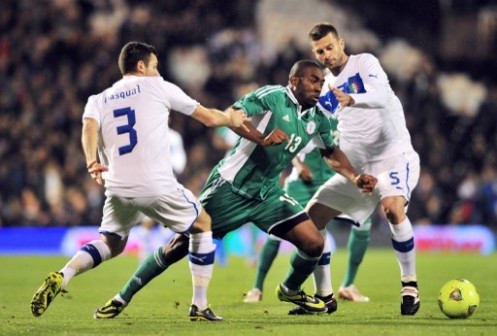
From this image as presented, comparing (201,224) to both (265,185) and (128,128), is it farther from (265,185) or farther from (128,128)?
(128,128)

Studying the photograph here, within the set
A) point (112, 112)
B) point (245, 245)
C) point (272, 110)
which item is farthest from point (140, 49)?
point (245, 245)

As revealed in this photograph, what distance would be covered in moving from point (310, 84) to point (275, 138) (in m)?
0.66

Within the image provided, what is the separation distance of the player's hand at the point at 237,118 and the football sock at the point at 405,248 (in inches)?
65.2

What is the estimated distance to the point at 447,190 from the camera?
20.6 m

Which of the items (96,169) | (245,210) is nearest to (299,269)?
(245,210)

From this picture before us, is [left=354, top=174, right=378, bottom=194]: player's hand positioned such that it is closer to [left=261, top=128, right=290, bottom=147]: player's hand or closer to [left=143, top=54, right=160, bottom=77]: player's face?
[left=261, top=128, right=290, bottom=147]: player's hand

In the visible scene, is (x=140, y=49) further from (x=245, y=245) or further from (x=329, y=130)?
(x=245, y=245)

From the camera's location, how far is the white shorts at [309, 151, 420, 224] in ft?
28.5

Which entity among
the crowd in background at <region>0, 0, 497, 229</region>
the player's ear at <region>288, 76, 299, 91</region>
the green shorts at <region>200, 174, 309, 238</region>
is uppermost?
the player's ear at <region>288, 76, 299, 91</region>

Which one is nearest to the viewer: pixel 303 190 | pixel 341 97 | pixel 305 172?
pixel 341 97

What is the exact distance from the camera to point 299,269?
333 inches

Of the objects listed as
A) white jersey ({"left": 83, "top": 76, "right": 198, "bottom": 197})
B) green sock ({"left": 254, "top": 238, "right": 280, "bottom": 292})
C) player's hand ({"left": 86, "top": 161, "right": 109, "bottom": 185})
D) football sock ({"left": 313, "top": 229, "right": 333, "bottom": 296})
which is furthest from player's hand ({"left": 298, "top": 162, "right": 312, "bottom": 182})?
player's hand ({"left": 86, "top": 161, "right": 109, "bottom": 185})

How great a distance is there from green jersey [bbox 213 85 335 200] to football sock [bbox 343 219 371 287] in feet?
7.28

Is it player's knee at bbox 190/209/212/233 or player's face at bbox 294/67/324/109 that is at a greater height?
player's face at bbox 294/67/324/109
